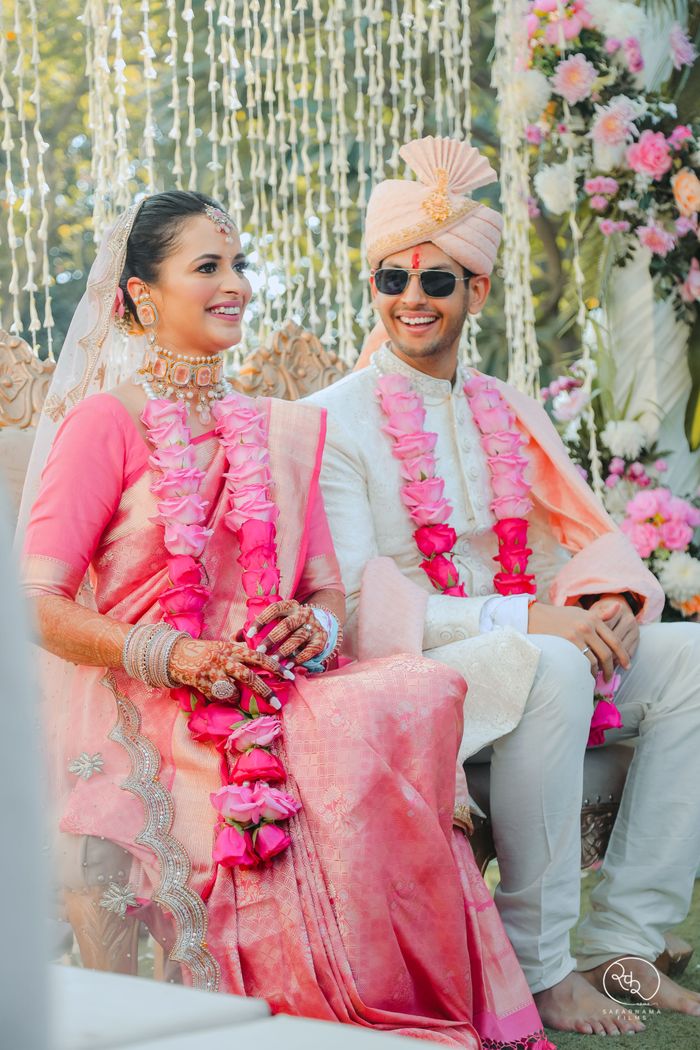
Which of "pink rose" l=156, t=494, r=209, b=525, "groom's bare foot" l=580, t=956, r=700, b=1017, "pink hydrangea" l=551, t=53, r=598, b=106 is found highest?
"pink hydrangea" l=551, t=53, r=598, b=106

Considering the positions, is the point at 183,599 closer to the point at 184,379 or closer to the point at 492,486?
the point at 184,379

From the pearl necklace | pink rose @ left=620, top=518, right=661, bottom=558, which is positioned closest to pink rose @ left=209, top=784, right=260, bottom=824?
the pearl necklace

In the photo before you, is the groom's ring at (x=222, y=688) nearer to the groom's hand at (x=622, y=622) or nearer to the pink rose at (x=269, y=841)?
the pink rose at (x=269, y=841)

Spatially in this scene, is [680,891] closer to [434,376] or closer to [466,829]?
[466,829]

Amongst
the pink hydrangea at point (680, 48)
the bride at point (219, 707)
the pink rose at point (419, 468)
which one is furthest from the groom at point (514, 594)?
the pink hydrangea at point (680, 48)

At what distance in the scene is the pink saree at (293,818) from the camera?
211cm

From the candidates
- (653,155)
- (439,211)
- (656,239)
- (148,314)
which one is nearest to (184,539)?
(148,314)

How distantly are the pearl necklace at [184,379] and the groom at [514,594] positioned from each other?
1.34ft

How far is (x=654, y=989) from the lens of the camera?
2.70 metres

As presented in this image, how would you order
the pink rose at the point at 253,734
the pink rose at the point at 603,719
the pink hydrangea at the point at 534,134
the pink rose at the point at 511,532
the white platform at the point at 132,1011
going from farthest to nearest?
1. the pink hydrangea at the point at 534,134
2. the pink rose at the point at 511,532
3. the pink rose at the point at 603,719
4. the pink rose at the point at 253,734
5. the white platform at the point at 132,1011

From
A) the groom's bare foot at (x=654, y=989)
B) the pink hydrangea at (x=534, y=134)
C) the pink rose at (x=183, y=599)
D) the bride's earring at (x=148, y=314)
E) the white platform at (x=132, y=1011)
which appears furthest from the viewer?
the pink hydrangea at (x=534, y=134)

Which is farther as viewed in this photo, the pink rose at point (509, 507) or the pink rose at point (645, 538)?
the pink rose at point (645, 538)

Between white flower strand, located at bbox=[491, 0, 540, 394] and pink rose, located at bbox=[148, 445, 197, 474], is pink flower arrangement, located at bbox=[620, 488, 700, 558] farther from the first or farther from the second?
pink rose, located at bbox=[148, 445, 197, 474]

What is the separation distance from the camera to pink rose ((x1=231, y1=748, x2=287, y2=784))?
220cm
